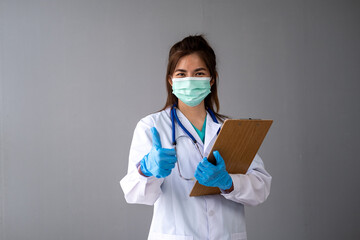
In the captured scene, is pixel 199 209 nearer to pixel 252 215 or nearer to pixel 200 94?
pixel 200 94

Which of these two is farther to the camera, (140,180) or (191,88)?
(191,88)

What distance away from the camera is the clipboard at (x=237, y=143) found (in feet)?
3.48

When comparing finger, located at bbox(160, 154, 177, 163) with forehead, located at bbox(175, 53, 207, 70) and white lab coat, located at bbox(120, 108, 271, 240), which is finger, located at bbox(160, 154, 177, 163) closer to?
white lab coat, located at bbox(120, 108, 271, 240)

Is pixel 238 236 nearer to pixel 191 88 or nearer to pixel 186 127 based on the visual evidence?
pixel 186 127

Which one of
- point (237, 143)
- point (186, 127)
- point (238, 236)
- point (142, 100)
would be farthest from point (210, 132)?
point (142, 100)

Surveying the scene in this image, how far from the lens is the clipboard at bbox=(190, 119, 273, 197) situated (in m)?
1.06

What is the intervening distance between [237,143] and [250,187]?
0.21m

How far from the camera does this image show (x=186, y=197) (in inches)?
48.6

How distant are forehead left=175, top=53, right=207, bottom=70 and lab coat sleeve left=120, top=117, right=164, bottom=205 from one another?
0.29m

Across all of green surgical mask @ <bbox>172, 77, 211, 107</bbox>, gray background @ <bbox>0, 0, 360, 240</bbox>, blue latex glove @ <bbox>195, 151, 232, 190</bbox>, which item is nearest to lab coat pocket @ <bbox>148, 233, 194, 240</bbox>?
blue latex glove @ <bbox>195, 151, 232, 190</bbox>

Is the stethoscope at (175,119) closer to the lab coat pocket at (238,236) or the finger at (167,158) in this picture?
the finger at (167,158)

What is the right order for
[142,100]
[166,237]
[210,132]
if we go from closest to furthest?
[166,237], [210,132], [142,100]

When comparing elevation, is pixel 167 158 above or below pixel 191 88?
below

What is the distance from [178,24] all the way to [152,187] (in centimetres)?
165
